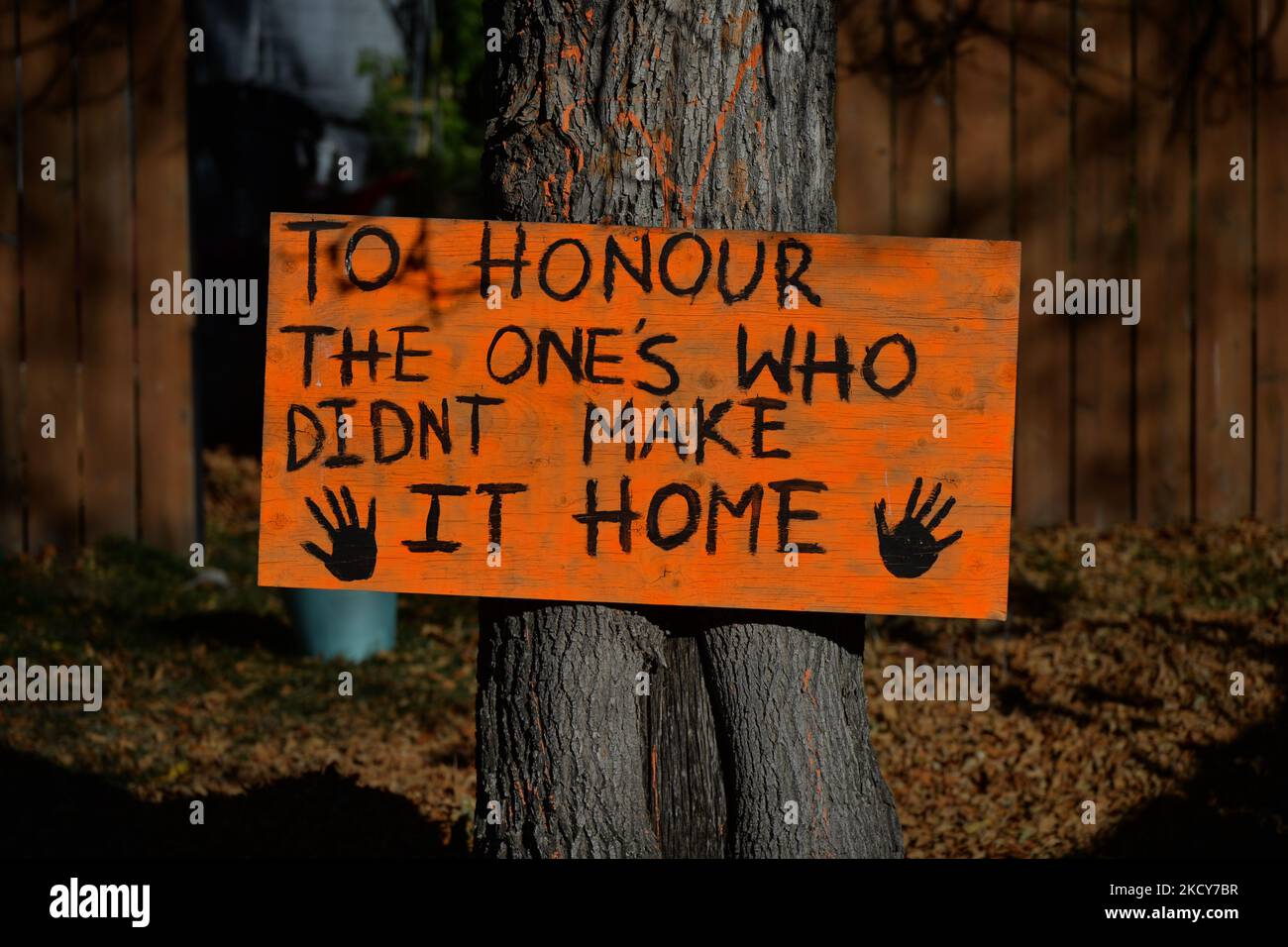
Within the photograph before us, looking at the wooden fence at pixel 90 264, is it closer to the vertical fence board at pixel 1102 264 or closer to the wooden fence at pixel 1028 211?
the wooden fence at pixel 1028 211

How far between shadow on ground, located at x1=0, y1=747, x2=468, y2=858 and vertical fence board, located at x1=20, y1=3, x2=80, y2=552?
272 cm

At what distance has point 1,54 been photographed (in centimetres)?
720

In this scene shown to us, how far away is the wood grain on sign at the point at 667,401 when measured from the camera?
9.31ft

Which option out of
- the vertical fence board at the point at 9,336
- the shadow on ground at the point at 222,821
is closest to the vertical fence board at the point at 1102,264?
the shadow on ground at the point at 222,821

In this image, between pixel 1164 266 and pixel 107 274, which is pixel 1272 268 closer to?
pixel 1164 266

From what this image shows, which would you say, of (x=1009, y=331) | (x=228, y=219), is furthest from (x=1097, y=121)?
(x=228, y=219)

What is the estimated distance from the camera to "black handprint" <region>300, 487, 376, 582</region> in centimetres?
291

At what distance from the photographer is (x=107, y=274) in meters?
7.35

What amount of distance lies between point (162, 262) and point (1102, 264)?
16.6 feet

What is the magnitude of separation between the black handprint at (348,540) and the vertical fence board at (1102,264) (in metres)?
5.19

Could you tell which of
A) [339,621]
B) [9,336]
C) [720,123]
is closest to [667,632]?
[720,123]

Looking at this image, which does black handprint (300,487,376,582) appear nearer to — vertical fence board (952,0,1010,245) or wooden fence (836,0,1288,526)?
wooden fence (836,0,1288,526)

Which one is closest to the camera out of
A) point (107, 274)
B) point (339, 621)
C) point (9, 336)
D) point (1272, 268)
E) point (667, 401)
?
point (667, 401)

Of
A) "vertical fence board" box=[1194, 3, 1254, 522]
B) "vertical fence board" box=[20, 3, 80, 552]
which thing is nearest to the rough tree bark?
"vertical fence board" box=[1194, 3, 1254, 522]
